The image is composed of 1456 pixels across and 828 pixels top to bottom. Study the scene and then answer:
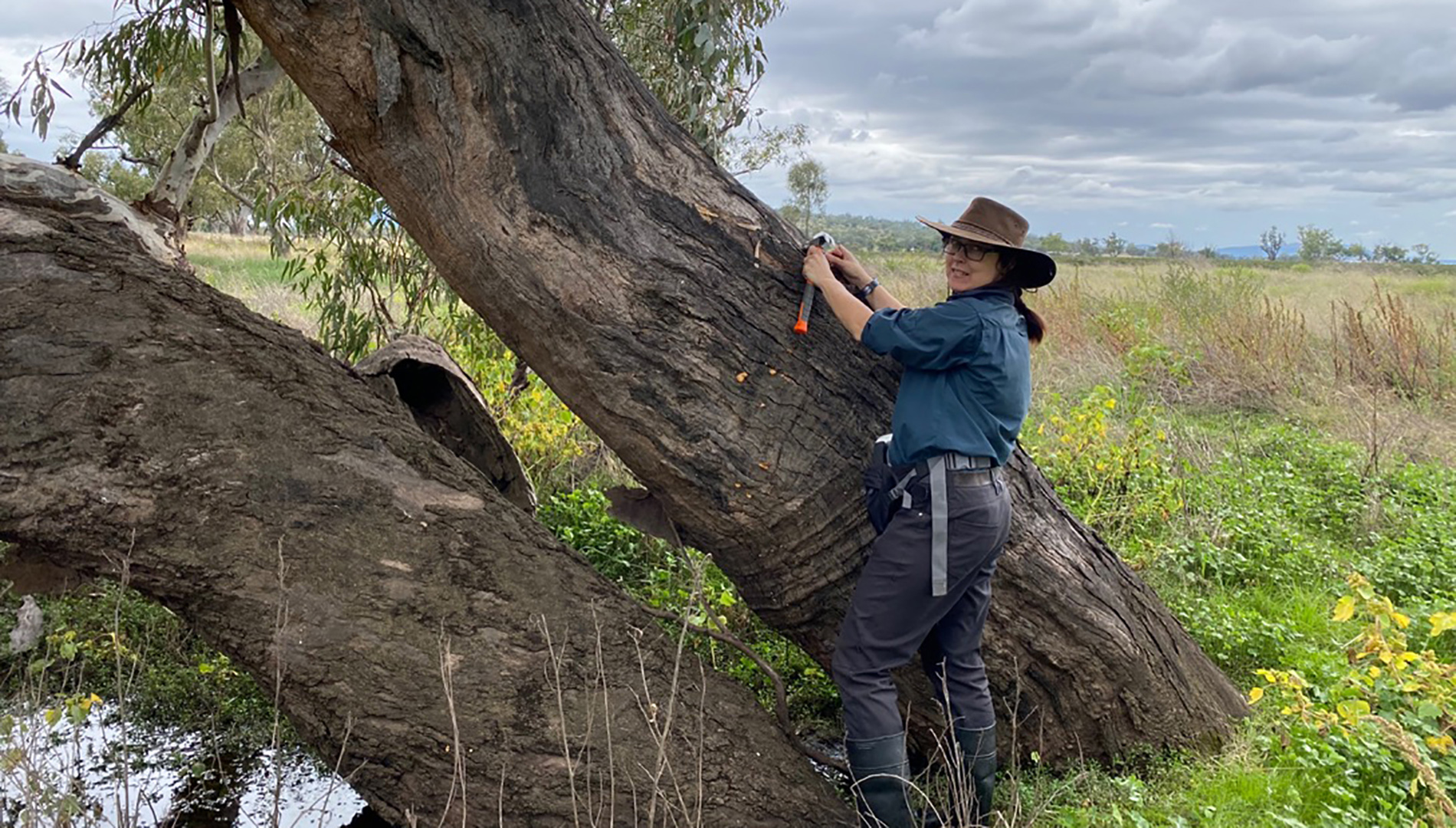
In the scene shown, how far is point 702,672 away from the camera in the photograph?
3.35 m

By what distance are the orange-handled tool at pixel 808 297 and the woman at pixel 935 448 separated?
48 millimetres

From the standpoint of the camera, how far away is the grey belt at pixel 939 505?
2973mm

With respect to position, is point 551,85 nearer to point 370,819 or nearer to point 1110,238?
point 370,819

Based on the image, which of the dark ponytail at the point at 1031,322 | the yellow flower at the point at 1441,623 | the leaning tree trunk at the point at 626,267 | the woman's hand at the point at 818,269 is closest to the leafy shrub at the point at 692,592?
the leaning tree trunk at the point at 626,267

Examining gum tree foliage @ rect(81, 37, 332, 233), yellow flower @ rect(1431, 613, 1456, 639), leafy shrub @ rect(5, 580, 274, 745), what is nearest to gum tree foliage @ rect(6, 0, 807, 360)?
gum tree foliage @ rect(81, 37, 332, 233)

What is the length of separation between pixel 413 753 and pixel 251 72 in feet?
14.7

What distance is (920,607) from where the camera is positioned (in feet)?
10.2

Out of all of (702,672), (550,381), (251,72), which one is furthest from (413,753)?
(251,72)

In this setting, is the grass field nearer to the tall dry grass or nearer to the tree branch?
the tall dry grass

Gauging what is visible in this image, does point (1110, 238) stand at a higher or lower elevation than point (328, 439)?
higher

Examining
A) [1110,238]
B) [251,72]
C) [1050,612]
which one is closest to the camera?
[1050,612]

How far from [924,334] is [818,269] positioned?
448mm

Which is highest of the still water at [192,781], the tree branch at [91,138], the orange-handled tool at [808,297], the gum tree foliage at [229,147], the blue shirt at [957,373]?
the gum tree foliage at [229,147]

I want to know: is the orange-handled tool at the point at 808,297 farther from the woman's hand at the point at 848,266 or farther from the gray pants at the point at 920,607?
the gray pants at the point at 920,607
